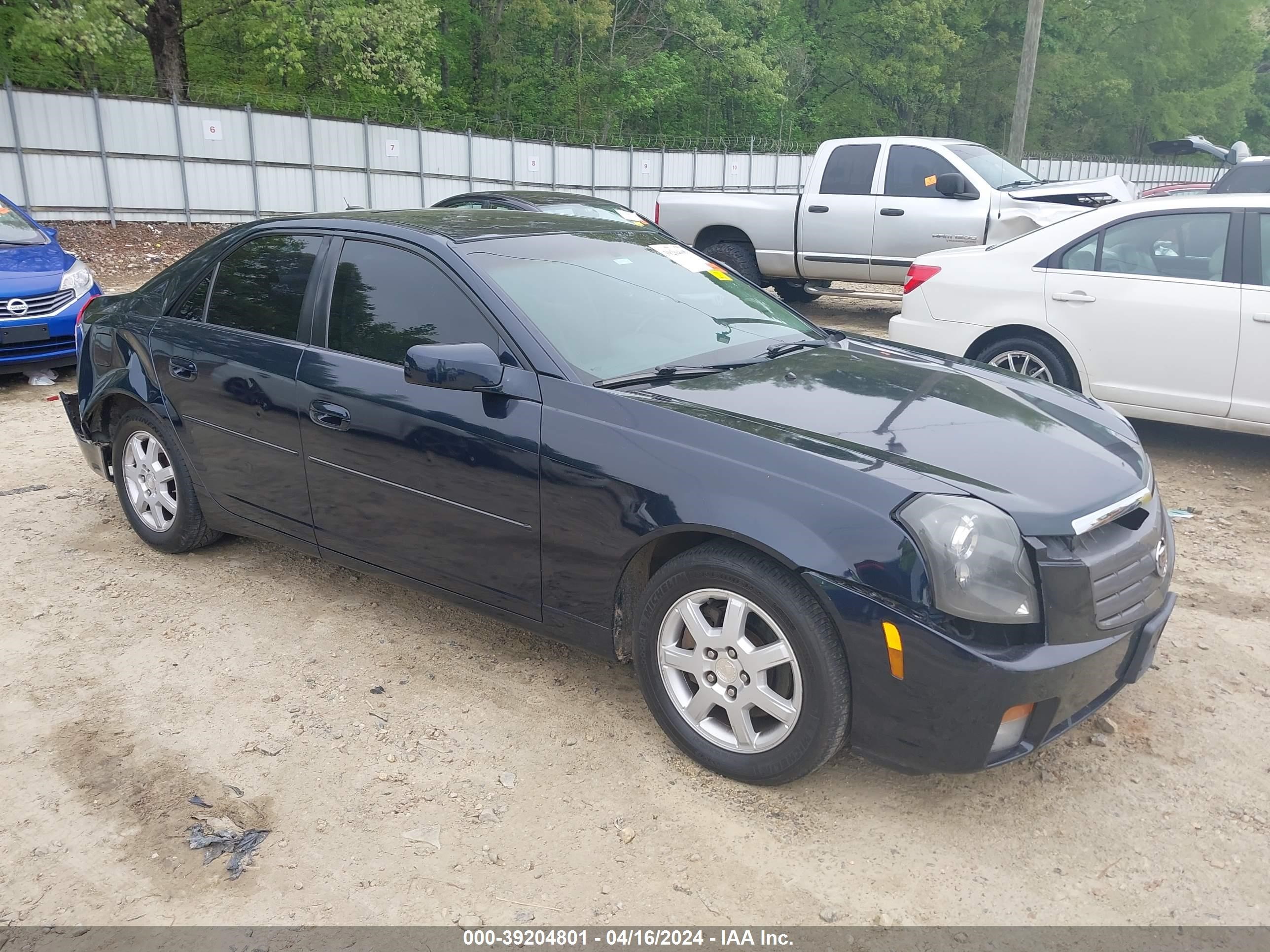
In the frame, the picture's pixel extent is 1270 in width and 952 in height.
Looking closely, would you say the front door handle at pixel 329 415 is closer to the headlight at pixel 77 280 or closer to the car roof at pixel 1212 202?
the car roof at pixel 1212 202

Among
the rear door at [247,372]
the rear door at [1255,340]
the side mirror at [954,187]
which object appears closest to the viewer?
the rear door at [247,372]

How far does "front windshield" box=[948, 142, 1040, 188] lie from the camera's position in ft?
34.0

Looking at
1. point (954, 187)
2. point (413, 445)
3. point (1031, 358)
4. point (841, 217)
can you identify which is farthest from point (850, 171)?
point (413, 445)

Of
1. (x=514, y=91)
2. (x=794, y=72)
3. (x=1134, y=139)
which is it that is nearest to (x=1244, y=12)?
(x=1134, y=139)

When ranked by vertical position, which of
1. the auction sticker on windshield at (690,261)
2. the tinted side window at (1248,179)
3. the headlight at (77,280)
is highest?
the tinted side window at (1248,179)

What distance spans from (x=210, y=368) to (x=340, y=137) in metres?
19.4

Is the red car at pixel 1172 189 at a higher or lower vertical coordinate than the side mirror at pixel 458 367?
higher

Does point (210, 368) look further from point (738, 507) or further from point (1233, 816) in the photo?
point (1233, 816)

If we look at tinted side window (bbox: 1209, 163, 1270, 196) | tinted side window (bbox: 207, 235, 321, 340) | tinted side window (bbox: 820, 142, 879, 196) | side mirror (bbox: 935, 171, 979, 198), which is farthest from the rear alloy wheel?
tinted side window (bbox: 1209, 163, 1270, 196)

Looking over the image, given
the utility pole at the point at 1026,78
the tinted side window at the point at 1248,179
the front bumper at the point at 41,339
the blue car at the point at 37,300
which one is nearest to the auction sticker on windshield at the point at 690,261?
the front bumper at the point at 41,339

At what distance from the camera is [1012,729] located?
2.72 m

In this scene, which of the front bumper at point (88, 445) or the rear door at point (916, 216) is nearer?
the front bumper at point (88, 445)

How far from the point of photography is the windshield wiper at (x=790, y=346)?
389cm

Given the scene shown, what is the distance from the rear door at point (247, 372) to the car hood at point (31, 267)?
4.52 meters
